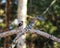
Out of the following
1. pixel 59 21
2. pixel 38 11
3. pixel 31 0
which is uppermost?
pixel 31 0

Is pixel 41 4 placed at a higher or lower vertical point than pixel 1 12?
higher

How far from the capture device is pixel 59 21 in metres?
4.21

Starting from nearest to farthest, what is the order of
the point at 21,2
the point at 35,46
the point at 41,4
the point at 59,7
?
1. the point at 21,2
2. the point at 59,7
3. the point at 41,4
4. the point at 35,46

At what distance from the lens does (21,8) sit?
204 cm

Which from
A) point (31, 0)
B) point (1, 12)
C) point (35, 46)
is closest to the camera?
point (31, 0)

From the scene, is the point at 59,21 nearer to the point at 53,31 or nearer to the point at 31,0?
the point at 53,31

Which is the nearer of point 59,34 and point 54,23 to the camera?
point 59,34

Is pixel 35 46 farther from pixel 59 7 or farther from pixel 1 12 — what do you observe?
pixel 1 12

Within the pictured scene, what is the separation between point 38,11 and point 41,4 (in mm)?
209

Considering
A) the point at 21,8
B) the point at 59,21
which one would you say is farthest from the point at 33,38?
the point at 21,8

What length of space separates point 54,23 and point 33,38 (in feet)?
2.20

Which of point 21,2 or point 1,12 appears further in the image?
point 1,12

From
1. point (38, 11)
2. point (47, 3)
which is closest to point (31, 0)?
point (47, 3)

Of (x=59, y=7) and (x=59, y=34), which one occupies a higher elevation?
(x=59, y=7)
